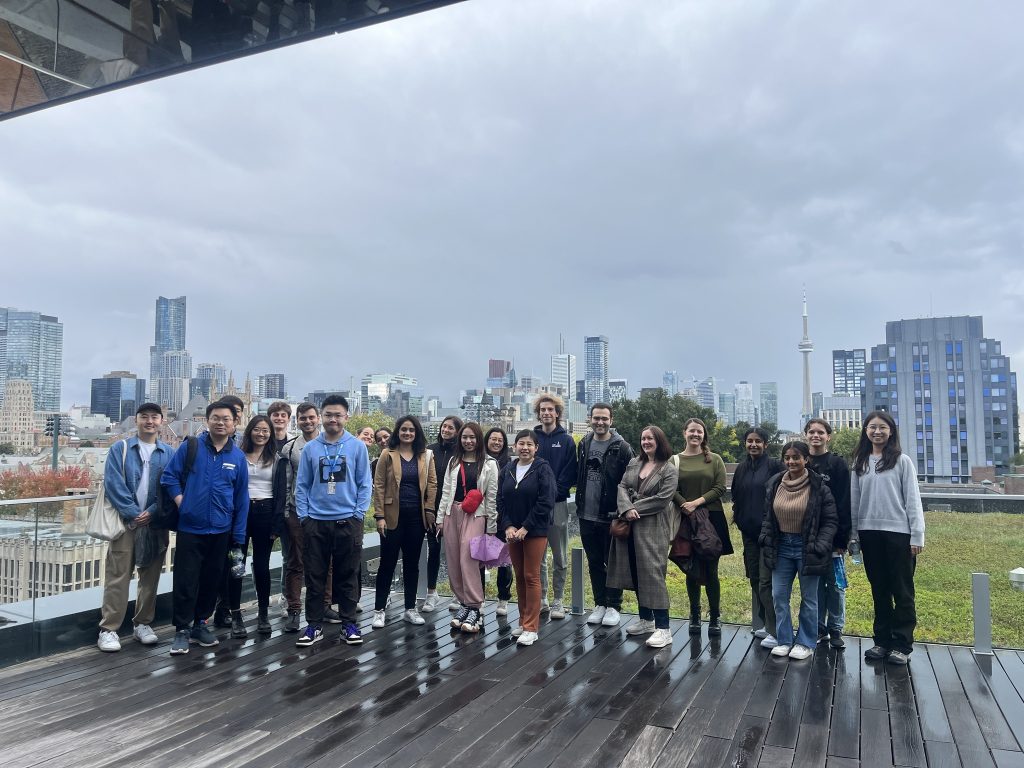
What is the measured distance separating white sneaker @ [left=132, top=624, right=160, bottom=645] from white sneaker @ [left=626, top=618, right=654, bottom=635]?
3.31 metres

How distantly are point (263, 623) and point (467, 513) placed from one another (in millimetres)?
1692

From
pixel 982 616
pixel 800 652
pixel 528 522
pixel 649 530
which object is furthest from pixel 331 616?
pixel 982 616

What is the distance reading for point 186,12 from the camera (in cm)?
350

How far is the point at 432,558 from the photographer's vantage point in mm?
5840

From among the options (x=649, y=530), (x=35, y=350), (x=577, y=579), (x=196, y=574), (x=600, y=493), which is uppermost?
(x=35, y=350)

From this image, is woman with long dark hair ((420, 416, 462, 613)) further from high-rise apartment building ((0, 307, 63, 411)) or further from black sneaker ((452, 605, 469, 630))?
high-rise apartment building ((0, 307, 63, 411))

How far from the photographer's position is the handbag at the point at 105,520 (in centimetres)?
481


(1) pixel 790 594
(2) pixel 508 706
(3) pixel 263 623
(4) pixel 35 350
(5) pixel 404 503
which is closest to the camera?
(2) pixel 508 706

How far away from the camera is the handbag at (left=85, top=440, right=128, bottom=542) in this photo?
4812mm

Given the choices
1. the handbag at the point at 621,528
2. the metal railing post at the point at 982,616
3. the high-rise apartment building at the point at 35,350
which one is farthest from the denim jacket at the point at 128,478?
the high-rise apartment building at the point at 35,350

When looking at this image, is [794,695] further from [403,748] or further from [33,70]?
[33,70]

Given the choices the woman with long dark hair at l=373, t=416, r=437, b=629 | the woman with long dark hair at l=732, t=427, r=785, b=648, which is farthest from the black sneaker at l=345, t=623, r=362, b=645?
the woman with long dark hair at l=732, t=427, r=785, b=648

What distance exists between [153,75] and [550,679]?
161 inches

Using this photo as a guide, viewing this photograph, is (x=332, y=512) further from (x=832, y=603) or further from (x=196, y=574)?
(x=832, y=603)
